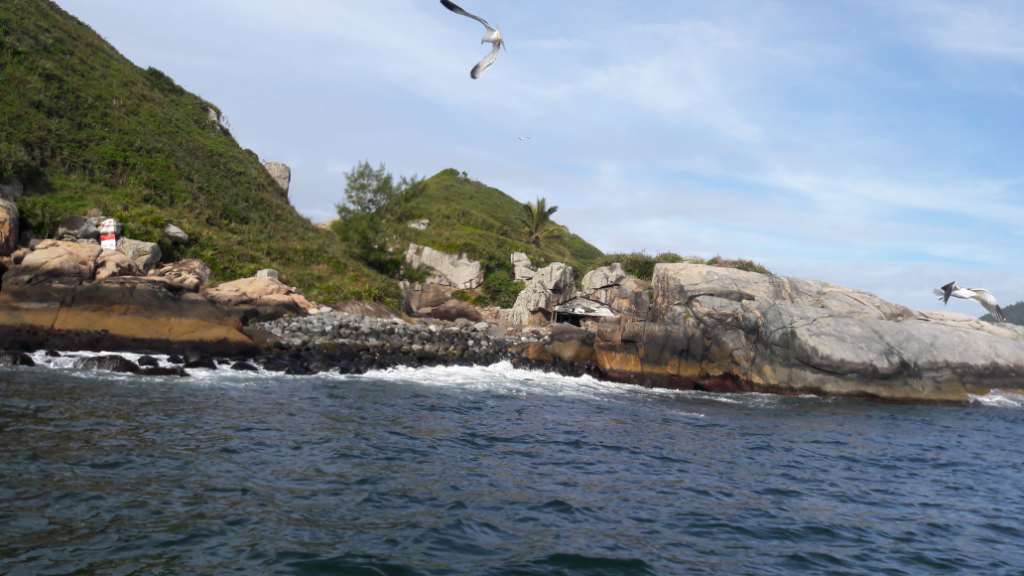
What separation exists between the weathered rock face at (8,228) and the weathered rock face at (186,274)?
5.34 m

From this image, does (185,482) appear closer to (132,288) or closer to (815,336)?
(132,288)

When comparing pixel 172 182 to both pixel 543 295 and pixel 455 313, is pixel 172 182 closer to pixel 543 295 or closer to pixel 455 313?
pixel 455 313

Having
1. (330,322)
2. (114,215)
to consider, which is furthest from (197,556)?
(114,215)

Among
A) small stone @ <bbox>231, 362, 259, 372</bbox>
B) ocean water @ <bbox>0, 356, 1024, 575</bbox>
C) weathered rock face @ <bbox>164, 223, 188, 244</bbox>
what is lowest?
ocean water @ <bbox>0, 356, 1024, 575</bbox>

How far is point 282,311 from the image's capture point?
3086cm

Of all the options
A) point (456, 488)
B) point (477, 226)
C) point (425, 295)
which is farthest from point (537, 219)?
point (456, 488)

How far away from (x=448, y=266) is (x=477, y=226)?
17705mm

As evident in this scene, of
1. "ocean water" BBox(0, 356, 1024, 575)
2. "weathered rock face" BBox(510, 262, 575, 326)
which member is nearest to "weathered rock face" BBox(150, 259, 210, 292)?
"ocean water" BBox(0, 356, 1024, 575)

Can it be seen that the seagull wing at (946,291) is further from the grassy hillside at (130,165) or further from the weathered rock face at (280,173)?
the weathered rock face at (280,173)

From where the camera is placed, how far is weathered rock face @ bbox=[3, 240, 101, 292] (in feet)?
80.0

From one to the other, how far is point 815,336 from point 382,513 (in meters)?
26.0

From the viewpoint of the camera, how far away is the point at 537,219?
6900 cm

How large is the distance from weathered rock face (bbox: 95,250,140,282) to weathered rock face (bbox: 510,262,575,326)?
23.1m

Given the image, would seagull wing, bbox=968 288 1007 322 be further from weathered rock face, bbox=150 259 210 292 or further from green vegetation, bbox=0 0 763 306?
weathered rock face, bbox=150 259 210 292
